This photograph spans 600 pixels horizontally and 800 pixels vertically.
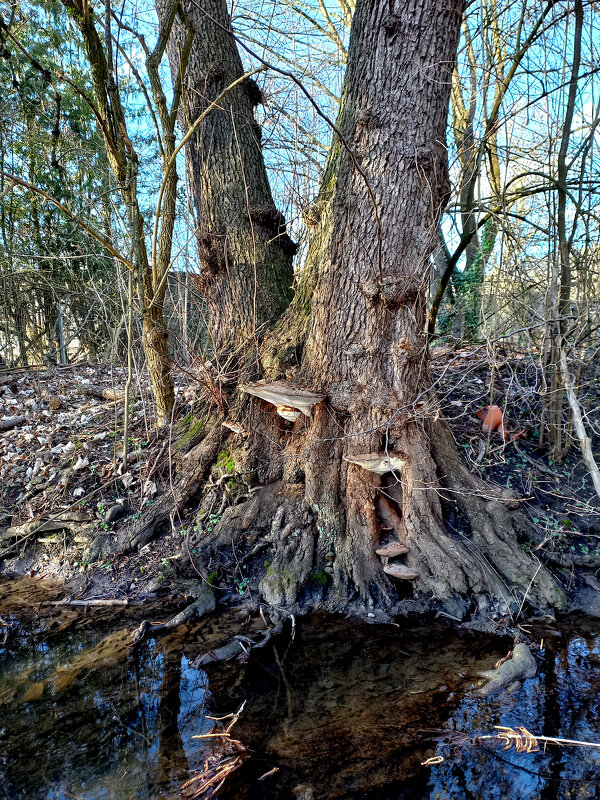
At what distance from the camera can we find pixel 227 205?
4672 mm

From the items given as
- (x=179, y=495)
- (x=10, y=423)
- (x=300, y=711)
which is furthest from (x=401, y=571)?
(x=10, y=423)

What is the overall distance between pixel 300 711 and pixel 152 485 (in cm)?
257

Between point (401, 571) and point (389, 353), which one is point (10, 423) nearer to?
point (389, 353)

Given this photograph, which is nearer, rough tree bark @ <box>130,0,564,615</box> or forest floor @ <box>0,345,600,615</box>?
rough tree bark @ <box>130,0,564,615</box>

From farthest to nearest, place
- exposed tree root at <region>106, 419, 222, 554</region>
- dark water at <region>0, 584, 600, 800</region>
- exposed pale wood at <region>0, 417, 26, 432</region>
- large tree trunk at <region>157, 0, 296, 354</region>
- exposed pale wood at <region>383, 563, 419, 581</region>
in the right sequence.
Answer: exposed pale wood at <region>0, 417, 26, 432</region> < large tree trunk at <region>157, 0, 296, 354</region> < exposed tree root at <region>106, 419, 222, 554</region> < exposed pale wood at <region>383, 563, 419, 581</region> < dark water at <region>0, 584, 600, 800</region>

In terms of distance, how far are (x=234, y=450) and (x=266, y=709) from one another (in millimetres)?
2225

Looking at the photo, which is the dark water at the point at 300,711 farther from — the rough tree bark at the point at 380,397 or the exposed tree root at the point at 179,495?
the exposed tree root at the point at 179,495

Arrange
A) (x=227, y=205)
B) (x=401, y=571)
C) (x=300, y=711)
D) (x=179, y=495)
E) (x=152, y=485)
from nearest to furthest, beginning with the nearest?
1. (x=300, y=711)
2. (x=401, y=571)
3. (x=179, y=495)
4. (x=152, y=485)
5. (x=227, y=205)

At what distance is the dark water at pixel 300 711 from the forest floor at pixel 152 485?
23.8 inches

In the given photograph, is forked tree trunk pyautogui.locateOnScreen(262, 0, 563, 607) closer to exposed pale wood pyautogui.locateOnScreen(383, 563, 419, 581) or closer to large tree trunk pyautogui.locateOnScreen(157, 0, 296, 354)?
exposed pale wood pyautogui.locateOnScreen(383, 563, 419, 581)

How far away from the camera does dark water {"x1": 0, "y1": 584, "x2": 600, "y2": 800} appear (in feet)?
6.98

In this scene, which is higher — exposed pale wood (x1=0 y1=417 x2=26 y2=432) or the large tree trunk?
the large tree trunk

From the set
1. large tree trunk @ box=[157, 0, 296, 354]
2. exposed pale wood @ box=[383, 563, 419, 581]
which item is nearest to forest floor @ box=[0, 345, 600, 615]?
exposed pale wood @ box=[383, 563, 419, 581]

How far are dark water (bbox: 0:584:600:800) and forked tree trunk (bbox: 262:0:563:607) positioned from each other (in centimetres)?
49
